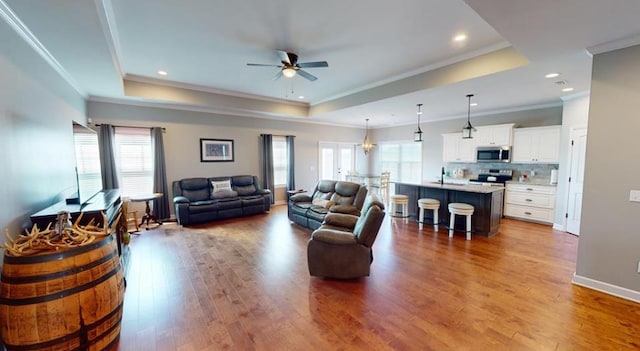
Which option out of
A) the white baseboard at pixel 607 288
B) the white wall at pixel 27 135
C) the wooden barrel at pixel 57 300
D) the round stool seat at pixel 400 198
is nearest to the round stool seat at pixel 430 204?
the round stool seat at pixel 400 198

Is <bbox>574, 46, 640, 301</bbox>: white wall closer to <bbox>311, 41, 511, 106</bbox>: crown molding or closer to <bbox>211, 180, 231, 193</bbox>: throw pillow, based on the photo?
<bbox>311, 41, 511, 106</bbox>: crown molding

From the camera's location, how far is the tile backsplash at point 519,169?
19.3 feet

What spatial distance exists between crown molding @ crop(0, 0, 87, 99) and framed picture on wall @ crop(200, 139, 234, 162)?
2800mm

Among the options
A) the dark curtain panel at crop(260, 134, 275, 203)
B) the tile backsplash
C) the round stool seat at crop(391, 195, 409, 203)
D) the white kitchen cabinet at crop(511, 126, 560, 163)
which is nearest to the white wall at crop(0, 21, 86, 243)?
the dark curtain panel at crop(260, 134, 275, 203)

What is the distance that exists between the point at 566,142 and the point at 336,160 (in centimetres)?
601

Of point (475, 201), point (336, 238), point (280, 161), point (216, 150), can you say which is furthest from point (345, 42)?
point (280, 161)

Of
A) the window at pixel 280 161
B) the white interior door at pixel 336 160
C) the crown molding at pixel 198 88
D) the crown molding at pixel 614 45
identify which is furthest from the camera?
the white interior door at pixel 336 160

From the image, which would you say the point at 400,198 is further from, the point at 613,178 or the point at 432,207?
the point at 613,178

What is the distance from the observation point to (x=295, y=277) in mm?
3135

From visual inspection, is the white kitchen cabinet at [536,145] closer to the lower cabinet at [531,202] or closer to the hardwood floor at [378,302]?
the lower cabinet at [531,202]

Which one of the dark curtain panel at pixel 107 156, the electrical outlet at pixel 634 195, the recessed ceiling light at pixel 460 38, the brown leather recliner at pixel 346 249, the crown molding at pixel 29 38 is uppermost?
the recessed ceiling light at pixel 460 38

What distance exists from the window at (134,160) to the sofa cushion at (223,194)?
1.37 metres

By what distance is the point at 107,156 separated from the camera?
5184mm

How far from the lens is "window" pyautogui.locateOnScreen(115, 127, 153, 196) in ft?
17.9
